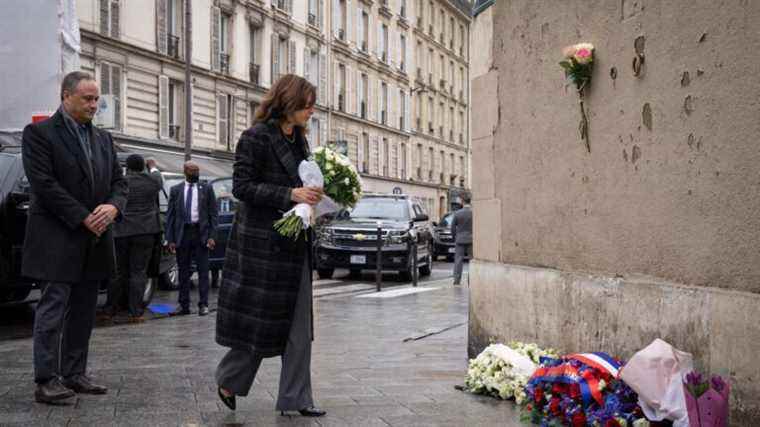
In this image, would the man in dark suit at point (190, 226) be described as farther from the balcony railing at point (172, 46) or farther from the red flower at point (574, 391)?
the balcony railing at point (172, 46)

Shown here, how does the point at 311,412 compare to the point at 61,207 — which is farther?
the point at 61,207

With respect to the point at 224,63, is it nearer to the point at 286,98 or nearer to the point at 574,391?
the point at 286,98

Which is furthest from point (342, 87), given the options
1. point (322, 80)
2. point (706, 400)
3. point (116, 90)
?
point (706, 400)

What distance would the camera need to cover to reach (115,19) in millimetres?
28656

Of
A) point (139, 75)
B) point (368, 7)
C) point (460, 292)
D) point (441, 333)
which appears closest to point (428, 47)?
point (368, 7)

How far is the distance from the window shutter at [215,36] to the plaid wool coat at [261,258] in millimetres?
30020

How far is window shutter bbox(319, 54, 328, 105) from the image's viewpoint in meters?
44.4

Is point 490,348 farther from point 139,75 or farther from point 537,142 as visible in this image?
point 139,75

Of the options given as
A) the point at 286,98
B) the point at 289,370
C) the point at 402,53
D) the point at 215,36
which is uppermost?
the point at 402,53

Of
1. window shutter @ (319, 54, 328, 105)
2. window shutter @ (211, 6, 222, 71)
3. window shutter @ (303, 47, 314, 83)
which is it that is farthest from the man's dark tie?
window shutter @ (319, 54, 328, 105)

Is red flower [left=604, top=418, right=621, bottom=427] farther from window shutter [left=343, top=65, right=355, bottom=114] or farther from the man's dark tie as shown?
window shutter [left=343, top=65, right=355, bottom=114]

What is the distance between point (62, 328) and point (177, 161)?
79.4 ft

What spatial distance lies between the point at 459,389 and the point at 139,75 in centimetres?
2581

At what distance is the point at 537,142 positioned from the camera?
21.6 feet
